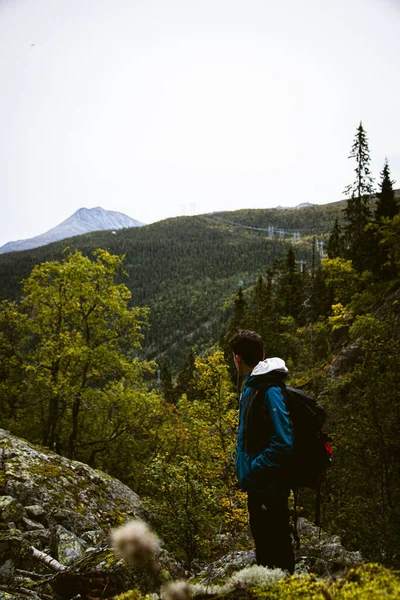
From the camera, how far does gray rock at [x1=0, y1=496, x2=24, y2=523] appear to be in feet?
17.3

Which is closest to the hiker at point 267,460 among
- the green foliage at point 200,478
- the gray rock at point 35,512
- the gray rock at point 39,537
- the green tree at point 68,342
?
the gray rock at point 39,537

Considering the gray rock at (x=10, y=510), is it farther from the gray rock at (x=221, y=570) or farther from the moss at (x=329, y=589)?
the moss at (x=329, y=589)

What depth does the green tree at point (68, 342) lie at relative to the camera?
48.6 feet

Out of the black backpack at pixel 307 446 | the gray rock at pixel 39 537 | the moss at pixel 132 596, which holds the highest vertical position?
the black backpack at pixel 307 446

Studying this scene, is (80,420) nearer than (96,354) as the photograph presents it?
No

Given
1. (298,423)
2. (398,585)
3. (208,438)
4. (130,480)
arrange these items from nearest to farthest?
(398,585) < (298,423) < (208,438) < (130,480)

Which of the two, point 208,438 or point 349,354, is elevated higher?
point 349,354

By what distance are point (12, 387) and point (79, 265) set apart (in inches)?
241

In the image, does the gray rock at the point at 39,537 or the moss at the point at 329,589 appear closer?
the moss at the point at 329,589

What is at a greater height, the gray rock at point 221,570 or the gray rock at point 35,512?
the gray rock at point 221,570

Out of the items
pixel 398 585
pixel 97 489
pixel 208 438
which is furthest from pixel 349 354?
pixel 398 585

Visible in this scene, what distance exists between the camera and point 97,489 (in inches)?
319

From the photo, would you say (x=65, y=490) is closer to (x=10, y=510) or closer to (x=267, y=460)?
(x=10, y=510)

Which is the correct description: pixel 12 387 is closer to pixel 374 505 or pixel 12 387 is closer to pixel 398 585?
pixel 374 505
